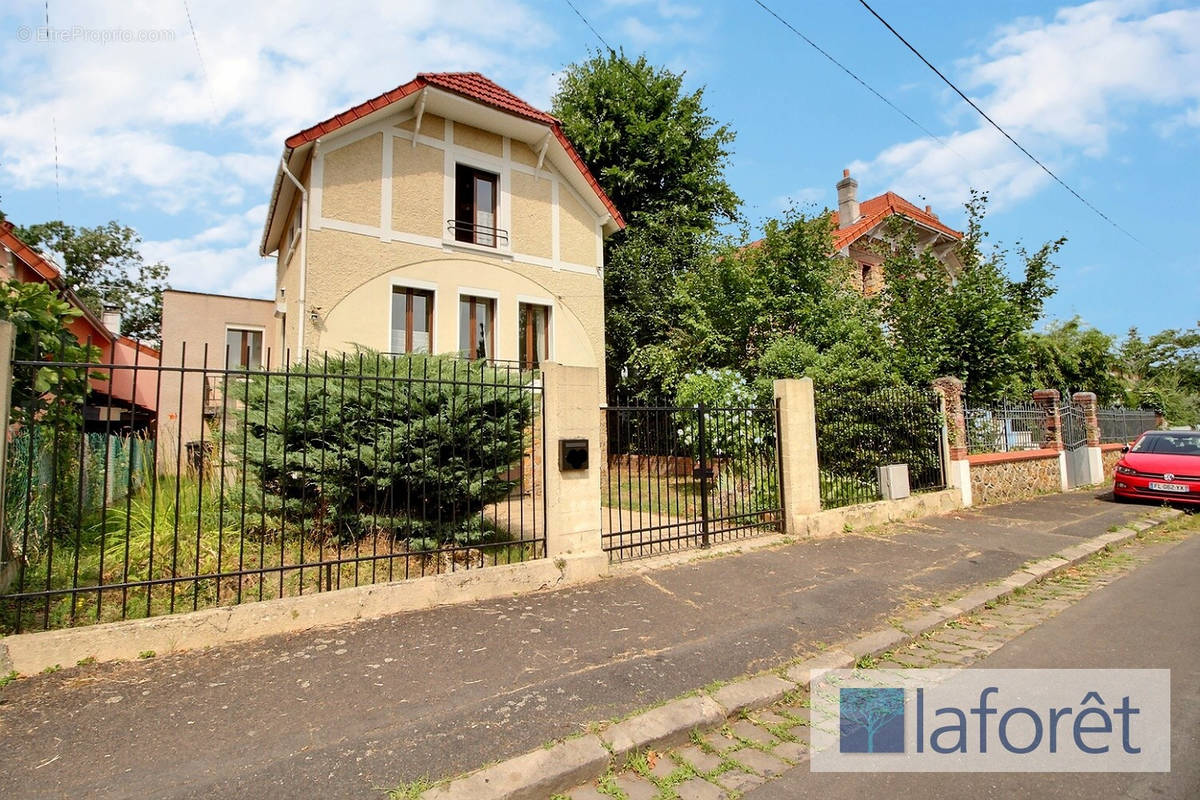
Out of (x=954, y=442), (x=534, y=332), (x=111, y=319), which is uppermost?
(x=111, y=319)

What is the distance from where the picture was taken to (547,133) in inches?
536

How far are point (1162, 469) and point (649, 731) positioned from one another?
44.3 feet

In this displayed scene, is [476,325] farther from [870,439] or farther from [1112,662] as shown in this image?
[1112,662]

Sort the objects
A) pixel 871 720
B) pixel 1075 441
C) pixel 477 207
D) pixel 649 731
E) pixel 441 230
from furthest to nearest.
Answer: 1. pixel 1075 441
2. pixel 477 207
3. pixel 441 230
4. pixel 871 720
5. pixel 649 731

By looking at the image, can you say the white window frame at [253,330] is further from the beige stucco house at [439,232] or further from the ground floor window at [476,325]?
the ground floor window at [476,325]

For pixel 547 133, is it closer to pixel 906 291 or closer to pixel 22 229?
pixel 906 291

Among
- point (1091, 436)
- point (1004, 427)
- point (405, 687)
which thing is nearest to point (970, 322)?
point (1004, 427)

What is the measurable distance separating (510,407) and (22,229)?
3663 cm

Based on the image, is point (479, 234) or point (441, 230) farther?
point (479, 234)

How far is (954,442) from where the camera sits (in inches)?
415

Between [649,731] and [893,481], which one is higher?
[893,481]

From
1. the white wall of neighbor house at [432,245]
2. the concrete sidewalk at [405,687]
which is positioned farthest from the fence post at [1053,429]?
the white wall of neighbor house at [432,245]

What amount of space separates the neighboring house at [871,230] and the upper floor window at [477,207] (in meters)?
12.2

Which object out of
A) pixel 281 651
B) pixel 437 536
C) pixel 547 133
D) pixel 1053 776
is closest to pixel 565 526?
pixel 437 536
